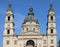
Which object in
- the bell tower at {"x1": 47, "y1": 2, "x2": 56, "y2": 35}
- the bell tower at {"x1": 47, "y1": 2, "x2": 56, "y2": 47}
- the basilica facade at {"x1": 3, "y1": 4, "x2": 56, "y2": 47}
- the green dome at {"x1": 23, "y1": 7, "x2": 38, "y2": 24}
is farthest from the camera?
the green dome at {"x1": 23, "y1": 7, "x2": 38, "y2": 24}

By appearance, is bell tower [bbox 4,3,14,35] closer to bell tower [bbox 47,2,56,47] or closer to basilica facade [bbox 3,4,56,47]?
basilica facade [bbox 3,4,56,47]

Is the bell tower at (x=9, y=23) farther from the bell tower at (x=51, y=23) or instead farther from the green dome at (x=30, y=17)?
the bell tower at (x=51, y=23)

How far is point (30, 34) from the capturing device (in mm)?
74125

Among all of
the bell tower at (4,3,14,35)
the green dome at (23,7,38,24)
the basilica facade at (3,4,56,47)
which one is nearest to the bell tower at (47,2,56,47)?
the basilica facade at (3,4,56,47)

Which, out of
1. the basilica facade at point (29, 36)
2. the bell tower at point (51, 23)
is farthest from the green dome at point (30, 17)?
the bell tower at point (51, 23)

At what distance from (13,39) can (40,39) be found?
689cm

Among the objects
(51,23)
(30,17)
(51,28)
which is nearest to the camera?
(51,28)

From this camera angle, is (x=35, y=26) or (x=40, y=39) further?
(x=35, y=26)

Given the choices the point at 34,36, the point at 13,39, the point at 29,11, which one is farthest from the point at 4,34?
the point at 29,11

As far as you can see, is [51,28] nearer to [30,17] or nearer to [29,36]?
[29,36]

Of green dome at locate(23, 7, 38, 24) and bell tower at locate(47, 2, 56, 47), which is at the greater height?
green dome at locate(23, 7, 38, 24)

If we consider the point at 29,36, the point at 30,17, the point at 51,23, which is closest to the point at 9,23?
the point at 29,36

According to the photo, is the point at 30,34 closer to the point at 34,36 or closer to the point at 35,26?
the point at 34,36

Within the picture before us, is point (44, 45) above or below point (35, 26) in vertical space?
below
